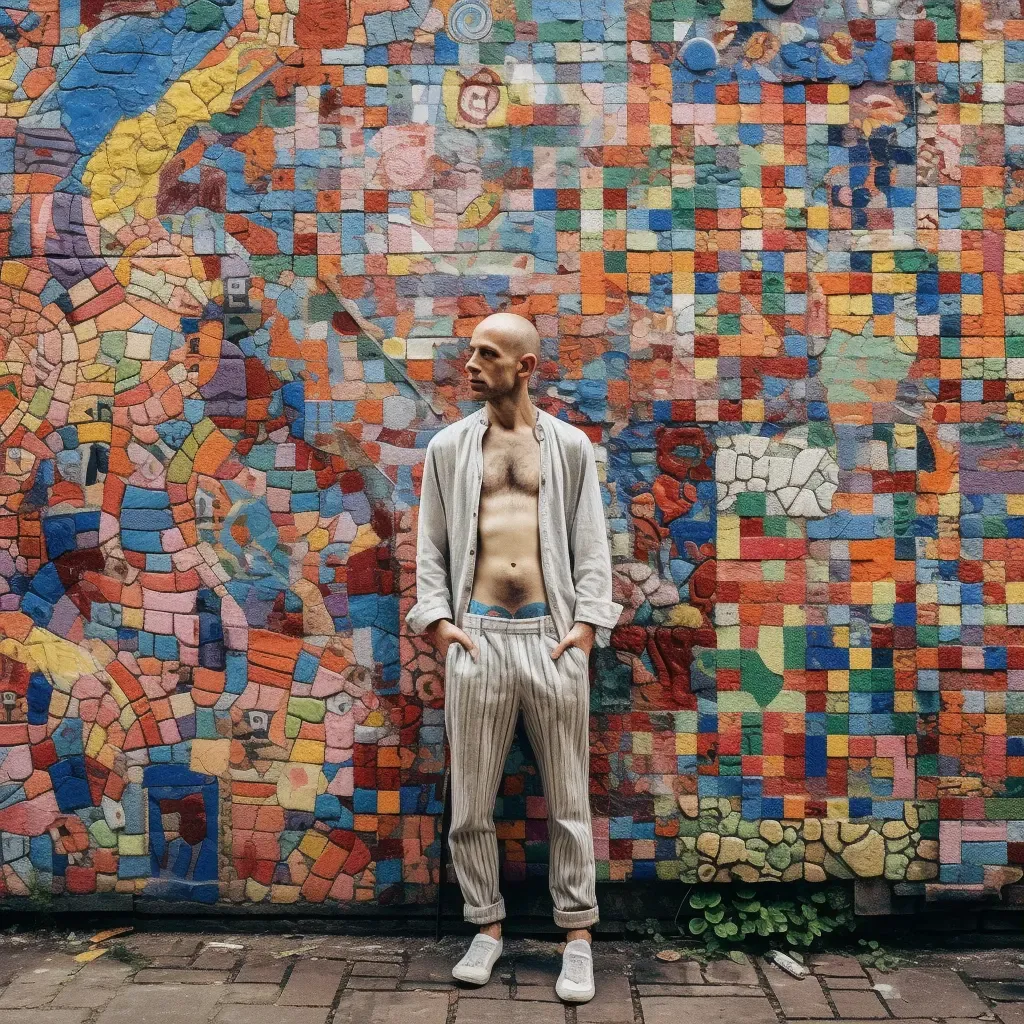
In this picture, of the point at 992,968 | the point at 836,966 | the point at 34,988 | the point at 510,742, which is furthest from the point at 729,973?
the point at 34,988

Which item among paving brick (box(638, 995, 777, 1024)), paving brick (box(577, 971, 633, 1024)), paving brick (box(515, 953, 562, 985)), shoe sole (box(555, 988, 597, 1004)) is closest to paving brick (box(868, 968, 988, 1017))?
paving brick (box(638, 995, 777, 1024))

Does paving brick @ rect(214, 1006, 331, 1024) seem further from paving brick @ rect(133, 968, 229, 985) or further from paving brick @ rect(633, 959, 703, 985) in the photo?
paving brick @ rect(633, 959, 703, 985)

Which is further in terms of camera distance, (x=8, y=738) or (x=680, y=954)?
(x=8, y=738)

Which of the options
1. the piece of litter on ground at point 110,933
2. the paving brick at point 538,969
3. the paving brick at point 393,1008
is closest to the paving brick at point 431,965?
the paving brick at point 393,1008

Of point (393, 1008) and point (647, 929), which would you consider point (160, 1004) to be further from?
point (647, 929)

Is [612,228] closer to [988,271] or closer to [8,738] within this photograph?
[988,271]

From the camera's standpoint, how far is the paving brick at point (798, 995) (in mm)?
3406

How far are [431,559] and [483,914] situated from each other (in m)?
1.22

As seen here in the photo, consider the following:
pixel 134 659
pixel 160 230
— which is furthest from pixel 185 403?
pixel 134 659

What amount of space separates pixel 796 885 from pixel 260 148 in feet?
11.0

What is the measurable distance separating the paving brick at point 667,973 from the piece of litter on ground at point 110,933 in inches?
73.8

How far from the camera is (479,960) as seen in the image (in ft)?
11.7

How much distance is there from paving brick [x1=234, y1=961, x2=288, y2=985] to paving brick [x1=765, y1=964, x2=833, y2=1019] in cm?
165

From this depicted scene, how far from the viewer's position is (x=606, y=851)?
Answer: 12.9 feet
